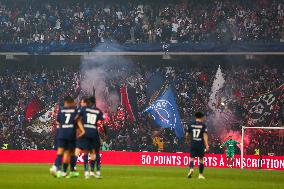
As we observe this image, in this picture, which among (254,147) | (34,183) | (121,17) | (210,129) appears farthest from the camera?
(121,17)

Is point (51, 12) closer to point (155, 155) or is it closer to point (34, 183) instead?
point (155, 155)

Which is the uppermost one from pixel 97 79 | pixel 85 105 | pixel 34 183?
pixel 97 79

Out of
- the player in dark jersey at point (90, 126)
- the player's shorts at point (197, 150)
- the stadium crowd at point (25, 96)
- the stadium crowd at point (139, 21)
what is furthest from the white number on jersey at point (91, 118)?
the stadium crowd at point (139, 21)

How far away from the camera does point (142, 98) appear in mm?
43156

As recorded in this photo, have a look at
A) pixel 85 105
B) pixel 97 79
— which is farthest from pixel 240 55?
pixel 85 105

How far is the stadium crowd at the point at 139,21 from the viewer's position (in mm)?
44344

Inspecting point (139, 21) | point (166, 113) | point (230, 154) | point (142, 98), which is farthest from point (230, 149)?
point (139, 21)

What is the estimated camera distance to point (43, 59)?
47781mm

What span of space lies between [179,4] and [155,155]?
14665 millimetres

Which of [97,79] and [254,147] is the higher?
[97,79]

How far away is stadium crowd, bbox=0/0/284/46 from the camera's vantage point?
44.3m

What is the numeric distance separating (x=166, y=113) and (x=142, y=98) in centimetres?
313

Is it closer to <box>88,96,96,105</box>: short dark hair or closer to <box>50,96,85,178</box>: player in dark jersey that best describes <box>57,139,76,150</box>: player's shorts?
<box>50,96,85,178</box>: player in dark jersey

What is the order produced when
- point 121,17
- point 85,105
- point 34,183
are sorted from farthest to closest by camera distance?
point 121,17, point 85,105, point 34,183
